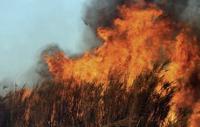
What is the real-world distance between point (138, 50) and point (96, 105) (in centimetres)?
334

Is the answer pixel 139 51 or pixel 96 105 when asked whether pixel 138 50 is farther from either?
pixel 96 105

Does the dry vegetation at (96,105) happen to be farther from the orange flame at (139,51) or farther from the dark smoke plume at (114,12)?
the dark smoke plume at (114,12)

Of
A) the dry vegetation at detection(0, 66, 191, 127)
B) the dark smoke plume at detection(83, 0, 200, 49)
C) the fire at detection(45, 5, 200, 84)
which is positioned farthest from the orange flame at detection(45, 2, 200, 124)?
the dry vegetation at detection(0, 66, 191, 127)

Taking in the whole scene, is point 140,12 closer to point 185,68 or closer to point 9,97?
point 185,68

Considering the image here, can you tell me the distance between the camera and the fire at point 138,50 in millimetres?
17344

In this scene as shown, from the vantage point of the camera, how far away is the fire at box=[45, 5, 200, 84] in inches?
683

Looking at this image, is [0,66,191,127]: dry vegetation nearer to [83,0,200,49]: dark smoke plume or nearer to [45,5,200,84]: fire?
[45,5,200,84]: fire

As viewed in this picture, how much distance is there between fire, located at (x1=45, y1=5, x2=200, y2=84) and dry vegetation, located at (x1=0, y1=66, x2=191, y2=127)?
92cm

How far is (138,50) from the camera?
701 inches

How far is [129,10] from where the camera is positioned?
19.1m

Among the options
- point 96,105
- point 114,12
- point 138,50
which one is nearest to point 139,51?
point 138,50

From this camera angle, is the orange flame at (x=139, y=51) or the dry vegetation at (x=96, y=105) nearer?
the dry vegetation at (x=96, y=105)

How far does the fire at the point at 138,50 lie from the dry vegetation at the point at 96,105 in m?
0.92

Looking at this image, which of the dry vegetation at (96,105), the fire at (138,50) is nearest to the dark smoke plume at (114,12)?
the fire at (138,50)
